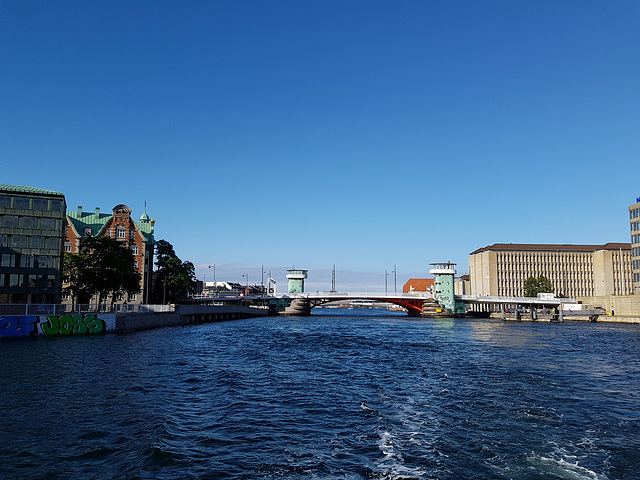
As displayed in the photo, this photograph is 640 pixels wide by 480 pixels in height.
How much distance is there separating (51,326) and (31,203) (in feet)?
104

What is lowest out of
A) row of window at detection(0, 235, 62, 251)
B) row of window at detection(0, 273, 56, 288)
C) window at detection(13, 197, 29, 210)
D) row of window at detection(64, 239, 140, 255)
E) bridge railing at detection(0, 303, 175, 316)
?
bridge railing at detection(0, 303, 175, 316)

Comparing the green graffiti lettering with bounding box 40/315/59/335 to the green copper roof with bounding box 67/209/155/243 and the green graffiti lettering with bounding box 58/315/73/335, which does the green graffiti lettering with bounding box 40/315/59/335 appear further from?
the green copper roof with bounding box 67/209/155/243

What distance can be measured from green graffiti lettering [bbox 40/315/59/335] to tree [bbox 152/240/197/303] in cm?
6411

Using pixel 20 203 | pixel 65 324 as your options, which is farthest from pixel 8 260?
pixel 65 324

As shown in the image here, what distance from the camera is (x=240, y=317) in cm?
16475

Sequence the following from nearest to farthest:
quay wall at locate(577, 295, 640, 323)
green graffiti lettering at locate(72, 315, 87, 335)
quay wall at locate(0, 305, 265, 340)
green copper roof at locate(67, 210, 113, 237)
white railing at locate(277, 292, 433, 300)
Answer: quay wall at locate(0, 305, 265, 340)
green graffiti lettering at locate(72, 315, 87, 335)
quay wall at locate(577, 295, 640, 323)
green copper roof at locate(67, 210, 113, 237)
white railing at locate(277, 292, 433, 300)

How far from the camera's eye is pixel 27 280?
8050cm

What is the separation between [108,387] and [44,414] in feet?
21.4

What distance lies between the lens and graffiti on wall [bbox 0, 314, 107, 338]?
54.0m

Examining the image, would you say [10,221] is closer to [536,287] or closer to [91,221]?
[91,221]

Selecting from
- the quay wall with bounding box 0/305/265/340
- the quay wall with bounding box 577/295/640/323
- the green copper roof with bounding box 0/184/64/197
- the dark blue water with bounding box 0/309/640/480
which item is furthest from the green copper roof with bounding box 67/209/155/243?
the quay wall with bounding box 577/295/640/323

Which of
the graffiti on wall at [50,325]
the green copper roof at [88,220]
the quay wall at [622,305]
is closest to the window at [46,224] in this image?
the graffiti on wall at [50,325]

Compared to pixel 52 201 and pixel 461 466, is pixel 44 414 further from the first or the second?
pixel 52 201

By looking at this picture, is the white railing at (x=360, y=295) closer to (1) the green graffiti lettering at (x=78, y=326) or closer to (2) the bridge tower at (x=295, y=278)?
(2) the bridge tower at (x=295, y=278)
